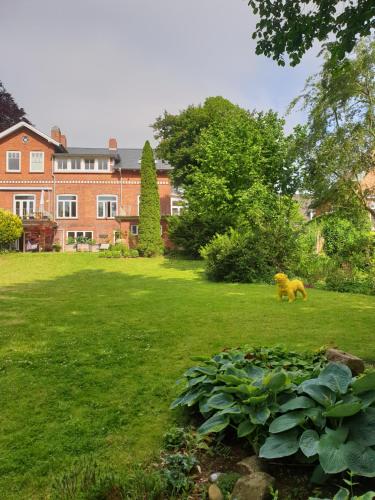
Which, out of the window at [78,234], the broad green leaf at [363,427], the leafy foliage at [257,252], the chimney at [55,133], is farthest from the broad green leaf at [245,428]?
the chimney at [55,133]

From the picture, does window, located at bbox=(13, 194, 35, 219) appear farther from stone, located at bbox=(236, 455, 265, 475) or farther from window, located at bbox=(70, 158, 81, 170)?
stone, located at bbox=(236, 455, 265, 475)

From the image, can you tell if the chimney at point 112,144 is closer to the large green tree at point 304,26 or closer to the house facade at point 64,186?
the house facade at point 64,186

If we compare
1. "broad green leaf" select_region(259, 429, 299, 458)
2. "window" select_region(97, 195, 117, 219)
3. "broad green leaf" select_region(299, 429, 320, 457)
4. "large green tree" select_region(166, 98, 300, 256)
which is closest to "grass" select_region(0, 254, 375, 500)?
"broad green leaf" select_region(259, 429, 299, 458)

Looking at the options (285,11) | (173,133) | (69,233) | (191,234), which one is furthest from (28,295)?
(69,233)

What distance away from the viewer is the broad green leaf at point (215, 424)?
2.88 m

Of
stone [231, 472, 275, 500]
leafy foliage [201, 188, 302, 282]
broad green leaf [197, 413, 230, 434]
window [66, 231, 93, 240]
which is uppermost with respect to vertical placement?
window [66, 231, 93, 240]

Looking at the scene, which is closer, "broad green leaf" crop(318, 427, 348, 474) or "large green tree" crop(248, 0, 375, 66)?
"broad green leaf" crop(318, 427, 348, 474)

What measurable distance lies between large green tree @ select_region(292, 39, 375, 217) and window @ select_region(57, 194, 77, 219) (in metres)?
27.9

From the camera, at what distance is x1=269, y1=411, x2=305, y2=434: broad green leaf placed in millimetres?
2572

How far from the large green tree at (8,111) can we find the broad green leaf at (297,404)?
150 feet

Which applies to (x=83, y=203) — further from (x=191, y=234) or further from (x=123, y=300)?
(x=123, y=300)

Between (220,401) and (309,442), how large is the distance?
0.79 m

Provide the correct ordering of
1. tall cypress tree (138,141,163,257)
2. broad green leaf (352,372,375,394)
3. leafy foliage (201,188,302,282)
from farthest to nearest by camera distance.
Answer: tall cypress tree (138,141,163,257), leafy foliage (201,188,302,282), broad green leaf (352,372,375,394)

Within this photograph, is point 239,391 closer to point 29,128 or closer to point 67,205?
point 67,205
